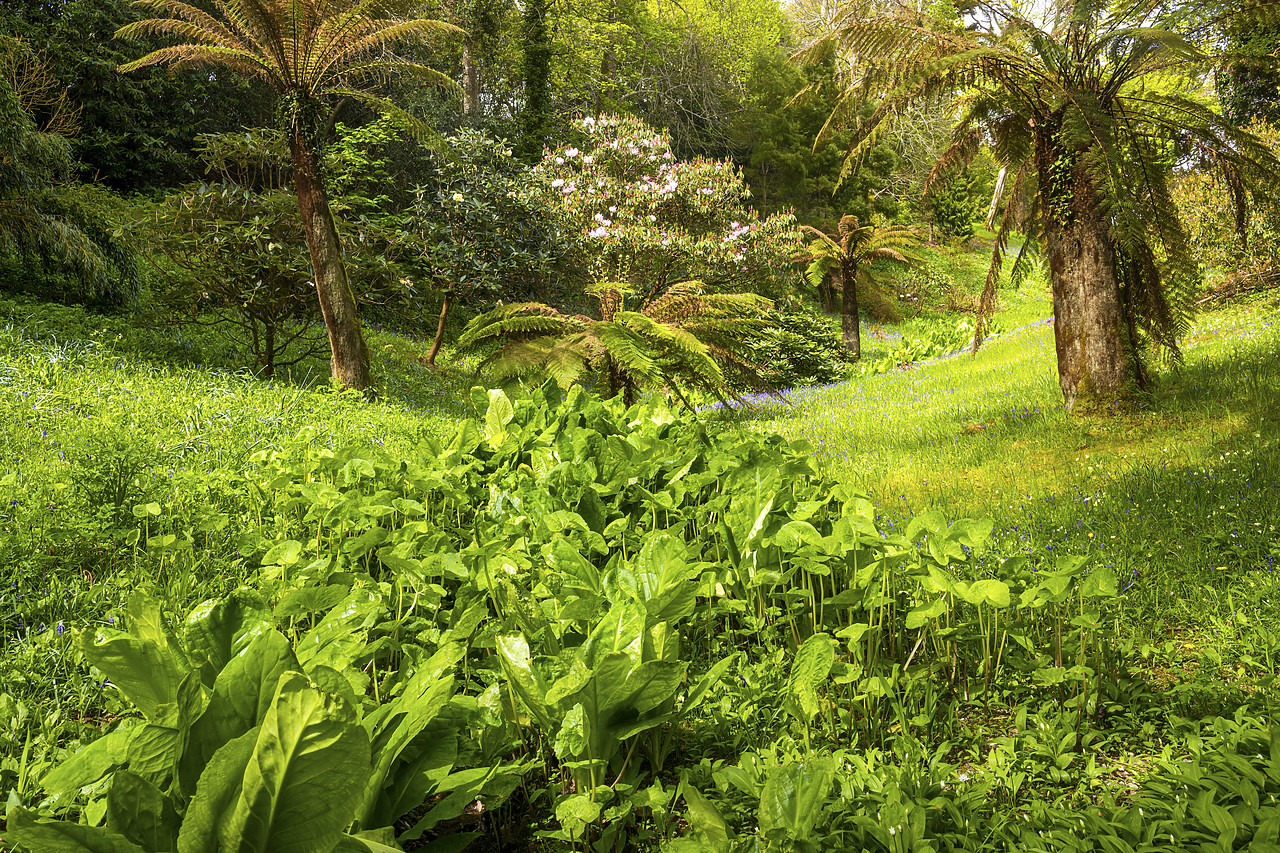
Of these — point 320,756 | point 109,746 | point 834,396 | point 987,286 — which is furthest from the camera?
point 834,396

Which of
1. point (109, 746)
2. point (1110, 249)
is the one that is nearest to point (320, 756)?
point (109, 746)

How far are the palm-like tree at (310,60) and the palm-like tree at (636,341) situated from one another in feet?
5.26

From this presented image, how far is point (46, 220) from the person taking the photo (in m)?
6.31

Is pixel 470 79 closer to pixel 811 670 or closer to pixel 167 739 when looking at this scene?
pixel 811 670

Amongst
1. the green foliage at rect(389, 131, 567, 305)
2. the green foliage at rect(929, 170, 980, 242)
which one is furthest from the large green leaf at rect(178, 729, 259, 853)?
the green foliage at rect(929, 170, 980, 242)

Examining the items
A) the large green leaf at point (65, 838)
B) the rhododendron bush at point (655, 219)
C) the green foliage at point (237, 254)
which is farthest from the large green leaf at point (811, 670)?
the rhododendron bush at point (655, 219)

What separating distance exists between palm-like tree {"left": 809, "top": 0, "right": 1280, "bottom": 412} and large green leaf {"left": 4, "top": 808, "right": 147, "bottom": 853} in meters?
5.04

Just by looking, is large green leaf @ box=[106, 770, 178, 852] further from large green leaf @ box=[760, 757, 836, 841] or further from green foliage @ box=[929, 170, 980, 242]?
green foliage @ box=[929, 170, 980, 242]

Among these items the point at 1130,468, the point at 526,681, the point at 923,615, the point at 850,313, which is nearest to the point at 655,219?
the point at 850,313

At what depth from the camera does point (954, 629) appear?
5.32ft

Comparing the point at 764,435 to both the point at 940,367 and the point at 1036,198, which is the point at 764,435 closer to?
the point at 1036,198

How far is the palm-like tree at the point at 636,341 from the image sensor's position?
5.20m

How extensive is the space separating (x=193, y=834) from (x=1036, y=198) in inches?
229

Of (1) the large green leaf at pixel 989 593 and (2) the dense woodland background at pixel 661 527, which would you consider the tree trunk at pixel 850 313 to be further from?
(1) the large green leaf at pixel 989 593
